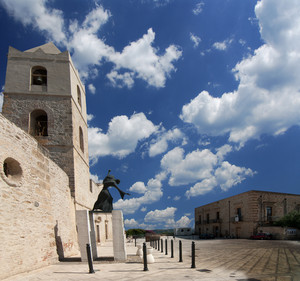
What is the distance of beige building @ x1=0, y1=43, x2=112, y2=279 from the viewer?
327 inches

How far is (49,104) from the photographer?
682 inches

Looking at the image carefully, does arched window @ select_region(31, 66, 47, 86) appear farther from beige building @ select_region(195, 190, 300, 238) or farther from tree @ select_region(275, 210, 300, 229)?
tree @ select_region(275, 210, 300, 229)

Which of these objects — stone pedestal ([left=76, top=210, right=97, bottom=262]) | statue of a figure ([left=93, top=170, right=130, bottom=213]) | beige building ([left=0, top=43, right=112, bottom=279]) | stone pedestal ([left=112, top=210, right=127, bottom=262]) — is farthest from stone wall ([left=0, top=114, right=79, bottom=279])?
stone pedestal ([left=112, top=210, right=127, bottom=262])

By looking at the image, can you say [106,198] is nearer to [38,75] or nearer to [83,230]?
[83,230]

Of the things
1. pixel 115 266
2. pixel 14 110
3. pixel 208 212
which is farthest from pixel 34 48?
pixel 208 212

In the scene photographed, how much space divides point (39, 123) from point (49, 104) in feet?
4.74

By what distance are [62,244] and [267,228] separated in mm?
25952

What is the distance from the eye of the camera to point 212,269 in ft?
28.8

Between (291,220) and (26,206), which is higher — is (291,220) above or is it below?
below

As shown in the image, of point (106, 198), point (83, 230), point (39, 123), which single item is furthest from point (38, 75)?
point (83, 230)

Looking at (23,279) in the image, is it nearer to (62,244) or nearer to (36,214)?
(36,214)

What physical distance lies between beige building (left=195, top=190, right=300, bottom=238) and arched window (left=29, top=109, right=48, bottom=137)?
2564cm

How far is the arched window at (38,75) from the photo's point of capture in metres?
17.9

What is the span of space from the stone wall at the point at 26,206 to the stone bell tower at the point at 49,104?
3983 millimetres
